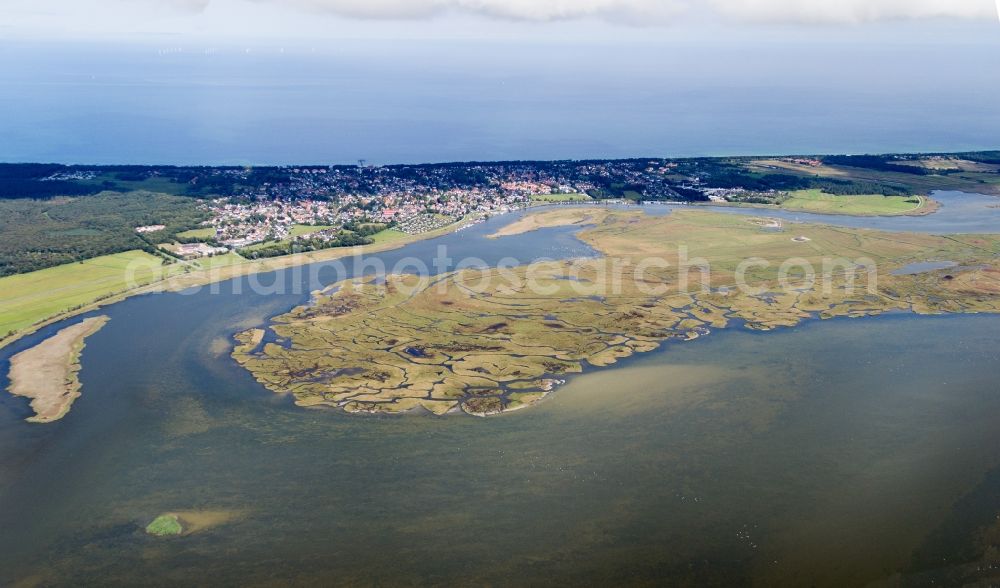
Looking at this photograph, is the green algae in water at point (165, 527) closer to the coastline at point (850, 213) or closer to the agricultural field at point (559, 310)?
the agricultural field at point (559, 310)

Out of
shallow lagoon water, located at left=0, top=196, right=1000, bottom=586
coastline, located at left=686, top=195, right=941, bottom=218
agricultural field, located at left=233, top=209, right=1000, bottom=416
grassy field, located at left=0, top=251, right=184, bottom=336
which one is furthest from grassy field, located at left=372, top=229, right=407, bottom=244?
coastline, located at left=686, top=195, right=941, bottom=218

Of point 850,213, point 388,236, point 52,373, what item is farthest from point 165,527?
point 850,213

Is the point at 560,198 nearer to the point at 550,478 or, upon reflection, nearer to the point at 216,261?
the point at 216,261

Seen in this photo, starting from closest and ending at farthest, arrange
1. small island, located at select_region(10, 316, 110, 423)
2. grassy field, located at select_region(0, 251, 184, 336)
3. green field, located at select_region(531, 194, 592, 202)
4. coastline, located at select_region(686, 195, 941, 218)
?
small island, located at select_region(10, 316, 110, 423) → grassy field, located at select_region(0, 251, 184, 336) → coastline, located at select_region(686, 195, 941, 218) → green field, located at select_region(531, 194, 592, 202)

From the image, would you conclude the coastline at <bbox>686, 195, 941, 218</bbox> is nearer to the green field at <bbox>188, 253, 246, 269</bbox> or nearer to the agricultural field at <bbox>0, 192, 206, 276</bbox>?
the green field at <bbox>188, 253, 246, 269</bbox>

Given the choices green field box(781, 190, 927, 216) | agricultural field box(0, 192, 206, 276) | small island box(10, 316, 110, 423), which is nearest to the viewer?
small island box(10, 316, 110, 423)

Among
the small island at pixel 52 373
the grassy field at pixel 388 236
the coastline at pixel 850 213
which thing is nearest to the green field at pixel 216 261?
the grassy field at pixel 388 236
